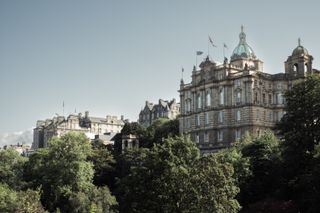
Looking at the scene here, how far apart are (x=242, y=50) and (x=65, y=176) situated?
126 feet

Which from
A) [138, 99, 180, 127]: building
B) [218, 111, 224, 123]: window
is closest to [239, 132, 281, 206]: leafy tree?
[218, 111, 224, 123]: window

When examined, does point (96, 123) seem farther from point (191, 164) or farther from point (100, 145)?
point (191, 164)

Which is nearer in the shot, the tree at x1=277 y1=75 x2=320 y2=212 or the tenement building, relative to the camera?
the tree at x1=277 y1=75 x2=320 y2=212

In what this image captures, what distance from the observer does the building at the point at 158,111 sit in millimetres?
136375

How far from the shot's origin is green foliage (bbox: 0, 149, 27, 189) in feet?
245

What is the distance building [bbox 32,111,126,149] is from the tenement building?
49103mm

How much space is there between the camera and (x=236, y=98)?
274 feet

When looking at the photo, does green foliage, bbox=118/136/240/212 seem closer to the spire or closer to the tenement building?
the tenement building

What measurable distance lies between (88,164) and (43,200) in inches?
A: 288

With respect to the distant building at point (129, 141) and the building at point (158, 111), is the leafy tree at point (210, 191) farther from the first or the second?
the building at point (158, 111)

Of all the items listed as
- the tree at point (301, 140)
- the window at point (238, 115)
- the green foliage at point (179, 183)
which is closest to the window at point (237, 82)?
the window at point (238, 115)

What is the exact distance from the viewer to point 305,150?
47344 millimetres

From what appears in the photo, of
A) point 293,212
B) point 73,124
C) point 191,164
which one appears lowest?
point 293,212

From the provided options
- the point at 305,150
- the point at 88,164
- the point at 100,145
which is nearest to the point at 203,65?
the point at 100,145
